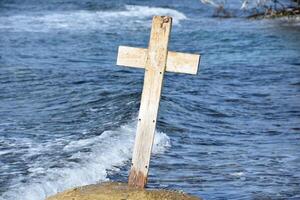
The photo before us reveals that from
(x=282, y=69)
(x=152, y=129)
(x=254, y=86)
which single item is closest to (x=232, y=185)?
(x=152, y=129)

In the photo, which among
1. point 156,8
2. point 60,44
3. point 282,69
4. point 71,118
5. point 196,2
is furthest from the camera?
point 196,2

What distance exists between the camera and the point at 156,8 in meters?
42.3

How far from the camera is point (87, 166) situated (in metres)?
9.45

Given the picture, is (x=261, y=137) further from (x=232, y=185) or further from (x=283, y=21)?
(x=283, y=21)

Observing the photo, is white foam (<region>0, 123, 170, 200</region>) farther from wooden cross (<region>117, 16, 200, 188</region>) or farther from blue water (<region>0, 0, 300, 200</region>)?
wooden cross (<region>117, 16, 200, 188</region>)

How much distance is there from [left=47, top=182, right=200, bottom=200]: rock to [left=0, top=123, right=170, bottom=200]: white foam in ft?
6.24

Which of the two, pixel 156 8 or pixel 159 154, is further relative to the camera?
pixel 156 8

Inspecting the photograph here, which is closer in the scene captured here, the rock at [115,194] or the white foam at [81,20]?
the rock at [115,194]

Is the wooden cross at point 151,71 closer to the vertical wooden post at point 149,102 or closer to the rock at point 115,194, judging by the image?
the vertical wooden post at point 149,102

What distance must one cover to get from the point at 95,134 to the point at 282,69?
9.06 m

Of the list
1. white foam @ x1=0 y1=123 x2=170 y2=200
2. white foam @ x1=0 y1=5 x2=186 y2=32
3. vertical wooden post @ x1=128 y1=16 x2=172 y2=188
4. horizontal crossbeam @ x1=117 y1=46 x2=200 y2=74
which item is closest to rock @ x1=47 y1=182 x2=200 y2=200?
vertical wooden post @ x1=128 y1=16 x2=172 y2=188

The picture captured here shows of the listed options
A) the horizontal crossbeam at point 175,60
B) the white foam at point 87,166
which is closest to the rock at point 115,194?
the horizontal crossbeam at point 175,60

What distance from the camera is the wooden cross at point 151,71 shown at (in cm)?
668

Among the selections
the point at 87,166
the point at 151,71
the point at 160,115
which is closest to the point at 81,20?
the point at 160,115
